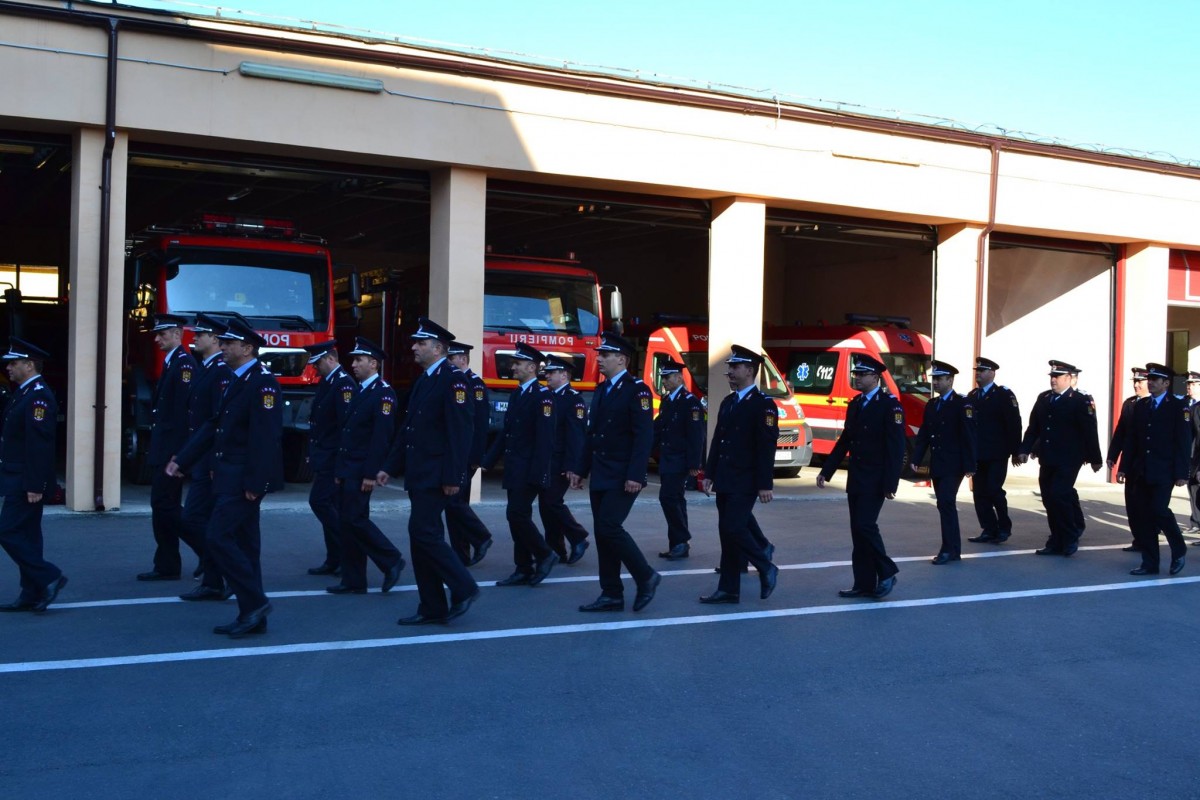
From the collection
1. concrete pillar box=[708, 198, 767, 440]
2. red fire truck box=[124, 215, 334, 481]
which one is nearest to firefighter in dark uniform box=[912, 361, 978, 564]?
concrete pillar box=[708, 198, 767, 440]

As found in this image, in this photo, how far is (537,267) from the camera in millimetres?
16641

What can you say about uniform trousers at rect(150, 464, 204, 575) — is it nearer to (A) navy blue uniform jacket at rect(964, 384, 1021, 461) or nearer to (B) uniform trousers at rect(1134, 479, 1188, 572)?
(A) navy blue uniform jacket at rect(964, 384, 1021, 461)

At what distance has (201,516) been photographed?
332 inches

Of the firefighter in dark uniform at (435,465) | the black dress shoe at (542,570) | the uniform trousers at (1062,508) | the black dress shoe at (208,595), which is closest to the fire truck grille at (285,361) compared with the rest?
the black dress shoe at (542,570)

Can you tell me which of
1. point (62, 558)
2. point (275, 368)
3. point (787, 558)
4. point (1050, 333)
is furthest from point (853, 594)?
point (1050, 333)

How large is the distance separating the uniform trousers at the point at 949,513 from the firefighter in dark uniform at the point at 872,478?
192cm

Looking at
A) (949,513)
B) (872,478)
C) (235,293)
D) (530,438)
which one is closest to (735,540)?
(872,478)

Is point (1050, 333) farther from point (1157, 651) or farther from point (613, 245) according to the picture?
point (1157, 651)

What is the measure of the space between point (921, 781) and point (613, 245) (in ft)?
69.0

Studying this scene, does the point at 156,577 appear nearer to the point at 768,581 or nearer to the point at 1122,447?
the point at 768,581

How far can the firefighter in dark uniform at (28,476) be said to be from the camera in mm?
7602

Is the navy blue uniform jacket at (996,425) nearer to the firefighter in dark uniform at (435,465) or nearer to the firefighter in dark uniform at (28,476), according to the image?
the firefighter in dark uniform at (435,465)

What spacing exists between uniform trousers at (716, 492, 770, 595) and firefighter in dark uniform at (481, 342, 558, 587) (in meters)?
1.48

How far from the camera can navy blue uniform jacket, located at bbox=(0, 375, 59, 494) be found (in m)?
7.60
